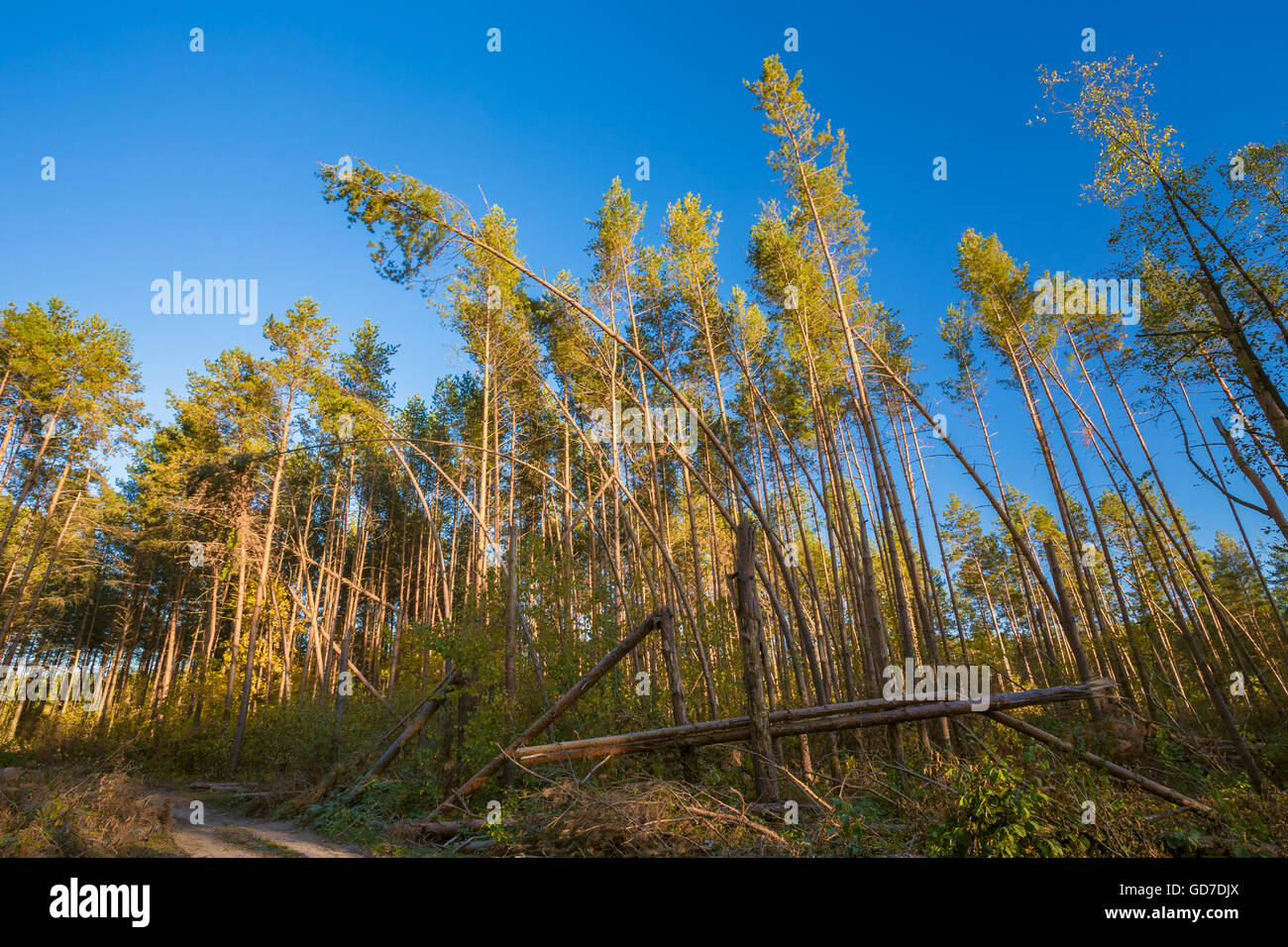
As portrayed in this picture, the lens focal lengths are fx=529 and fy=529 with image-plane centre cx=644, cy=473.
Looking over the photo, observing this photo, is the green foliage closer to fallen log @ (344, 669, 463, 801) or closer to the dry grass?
the dry grass

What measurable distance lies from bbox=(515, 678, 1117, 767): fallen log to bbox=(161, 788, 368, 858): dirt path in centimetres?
272

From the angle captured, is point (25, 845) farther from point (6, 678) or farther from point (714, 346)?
point (6, 678)

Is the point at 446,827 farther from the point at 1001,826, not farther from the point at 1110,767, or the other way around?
the point at 1110,767

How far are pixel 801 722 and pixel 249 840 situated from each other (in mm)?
7788

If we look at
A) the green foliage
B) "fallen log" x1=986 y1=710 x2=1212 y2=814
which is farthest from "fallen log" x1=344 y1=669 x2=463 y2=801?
"fallen log" x1=986 y1=710 x2=1212 y2=814

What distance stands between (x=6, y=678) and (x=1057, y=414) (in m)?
31.6

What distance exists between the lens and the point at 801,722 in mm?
6844

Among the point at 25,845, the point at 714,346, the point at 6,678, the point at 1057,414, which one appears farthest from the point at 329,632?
the point at 1057,414

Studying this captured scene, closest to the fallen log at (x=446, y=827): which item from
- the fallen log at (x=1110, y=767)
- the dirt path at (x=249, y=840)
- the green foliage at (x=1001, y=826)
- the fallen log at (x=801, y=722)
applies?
the dirt path at (x=249, y=840)

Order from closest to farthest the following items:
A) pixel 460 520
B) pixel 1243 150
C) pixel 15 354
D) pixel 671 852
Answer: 1. pixel 671 852
2. pixel 1243 150
3. pixel 15 354
4. pixel 460 520

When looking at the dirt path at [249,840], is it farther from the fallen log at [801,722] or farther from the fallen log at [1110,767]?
the fallen log at [1110,767]

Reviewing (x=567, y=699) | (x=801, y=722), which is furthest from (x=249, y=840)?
(x=801, y=722)

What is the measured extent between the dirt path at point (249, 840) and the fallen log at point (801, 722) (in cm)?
272

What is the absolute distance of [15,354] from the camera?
15.5 metres
